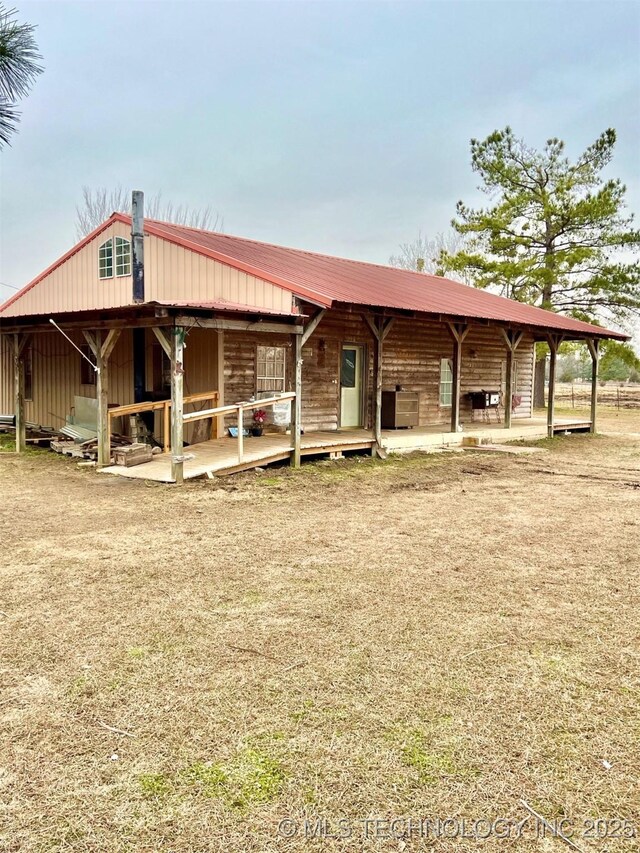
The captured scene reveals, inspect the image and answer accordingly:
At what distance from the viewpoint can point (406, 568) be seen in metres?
5.44

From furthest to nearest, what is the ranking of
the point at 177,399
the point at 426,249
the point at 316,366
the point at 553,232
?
the point at 426,249, the point at 553,232, the point at 316,366, the point at 177,399

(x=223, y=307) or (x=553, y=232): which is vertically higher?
(x=553, y=232)

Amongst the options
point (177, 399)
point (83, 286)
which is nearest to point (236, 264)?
point (177, 399)

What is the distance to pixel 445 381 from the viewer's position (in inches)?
667

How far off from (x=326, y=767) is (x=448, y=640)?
1502mm

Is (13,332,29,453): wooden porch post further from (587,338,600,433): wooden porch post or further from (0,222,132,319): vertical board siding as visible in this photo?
(587,338,600,433): wooden porch post

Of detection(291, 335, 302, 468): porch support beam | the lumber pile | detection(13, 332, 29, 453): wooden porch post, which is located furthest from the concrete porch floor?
detection(13, 332, 29, 453): wooden porch post

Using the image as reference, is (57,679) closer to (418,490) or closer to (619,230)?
(418,490)

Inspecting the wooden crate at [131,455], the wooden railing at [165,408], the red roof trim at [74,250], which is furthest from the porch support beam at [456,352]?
the red roof trim at [74,250]

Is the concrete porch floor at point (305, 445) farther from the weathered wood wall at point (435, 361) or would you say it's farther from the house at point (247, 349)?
the weathered wood wall at point (435, 361)

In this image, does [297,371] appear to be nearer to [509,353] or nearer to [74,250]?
[509,353]

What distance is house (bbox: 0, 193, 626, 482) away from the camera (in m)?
10.4

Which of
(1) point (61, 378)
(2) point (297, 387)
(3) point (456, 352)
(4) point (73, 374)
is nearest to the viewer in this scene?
(2) point (297, 387)

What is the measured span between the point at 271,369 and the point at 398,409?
313cm
